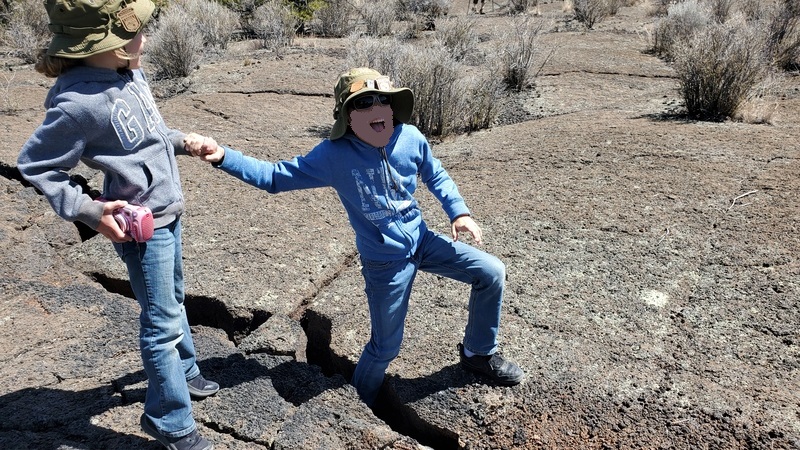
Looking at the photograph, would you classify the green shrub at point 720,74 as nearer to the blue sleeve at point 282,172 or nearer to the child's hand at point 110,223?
the blue sleeve at point 282,172

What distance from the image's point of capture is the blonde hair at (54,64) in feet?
6.81

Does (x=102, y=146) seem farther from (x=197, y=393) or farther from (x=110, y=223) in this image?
(x=197, y=393)

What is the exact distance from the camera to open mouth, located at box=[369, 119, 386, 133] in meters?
2.38

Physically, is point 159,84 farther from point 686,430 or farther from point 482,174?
point 686,430

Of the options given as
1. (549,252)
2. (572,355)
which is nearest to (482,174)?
(549,252)

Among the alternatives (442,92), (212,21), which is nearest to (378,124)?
(442,92)

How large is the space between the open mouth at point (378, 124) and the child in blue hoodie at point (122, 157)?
0.66 meters

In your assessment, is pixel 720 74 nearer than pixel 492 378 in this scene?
No

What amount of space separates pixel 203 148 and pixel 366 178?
1.84 ft

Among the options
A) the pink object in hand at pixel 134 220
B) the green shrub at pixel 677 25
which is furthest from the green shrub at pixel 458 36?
the pink object in hand at pixel 134 220

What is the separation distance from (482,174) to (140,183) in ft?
9.67

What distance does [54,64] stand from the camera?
6.84ft

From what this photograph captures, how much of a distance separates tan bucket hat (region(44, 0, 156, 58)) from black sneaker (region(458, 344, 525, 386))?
1.71 metres

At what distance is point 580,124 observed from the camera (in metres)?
5.55
